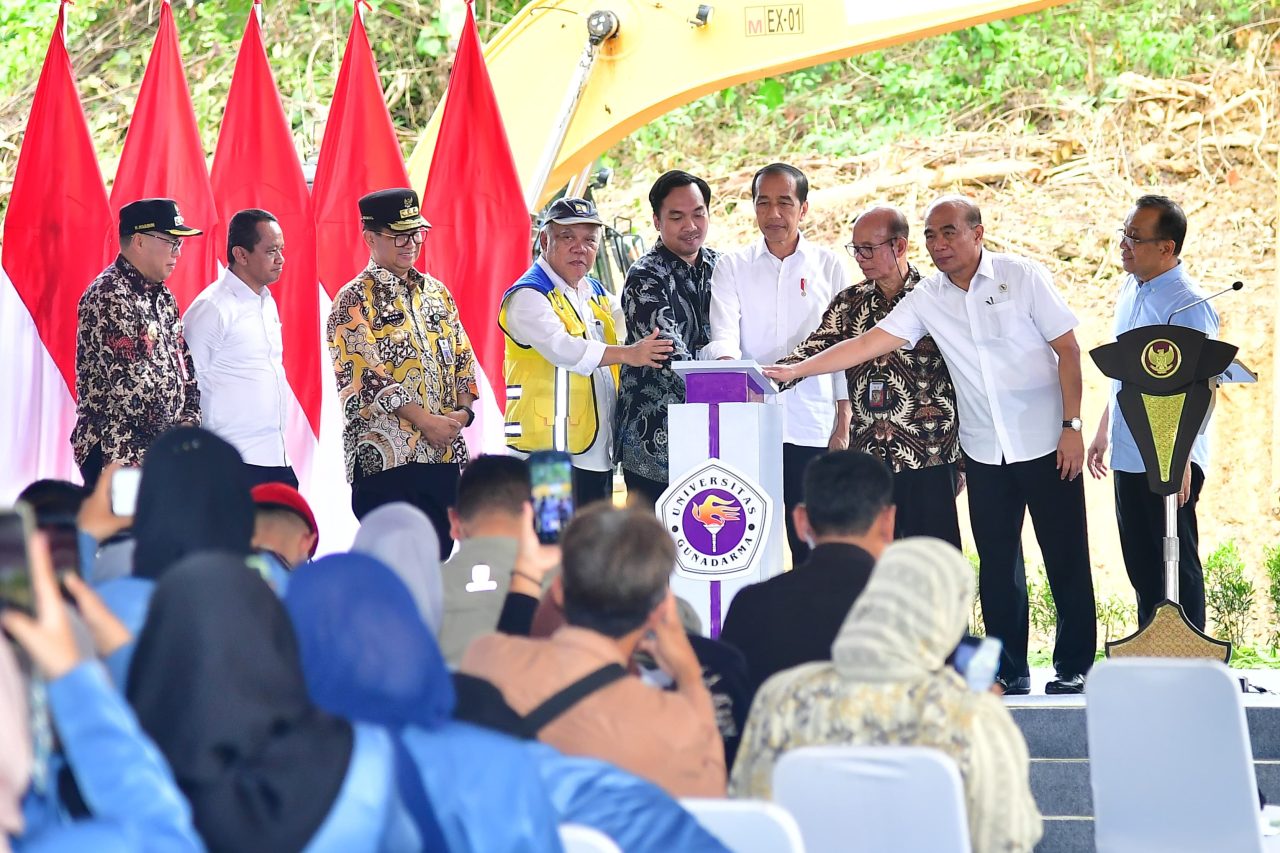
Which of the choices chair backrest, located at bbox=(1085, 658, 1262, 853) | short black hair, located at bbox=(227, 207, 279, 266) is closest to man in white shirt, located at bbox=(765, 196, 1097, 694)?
short black hair, located at bbox=(227, 207, 279, 266)

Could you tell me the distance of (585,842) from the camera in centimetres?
208

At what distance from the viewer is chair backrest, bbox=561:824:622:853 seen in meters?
2.07

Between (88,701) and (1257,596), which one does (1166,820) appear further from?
(1257,596)

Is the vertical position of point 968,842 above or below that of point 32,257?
below

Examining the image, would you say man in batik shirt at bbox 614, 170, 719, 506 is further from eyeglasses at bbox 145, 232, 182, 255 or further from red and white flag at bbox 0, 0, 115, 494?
red and white flag at bbox 0, 0, 115, 494

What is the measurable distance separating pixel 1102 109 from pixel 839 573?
9.38m

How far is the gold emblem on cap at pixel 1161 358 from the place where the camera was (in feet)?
16.2

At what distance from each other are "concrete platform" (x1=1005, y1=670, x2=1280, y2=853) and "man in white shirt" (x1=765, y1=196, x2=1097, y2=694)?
11.5 inches

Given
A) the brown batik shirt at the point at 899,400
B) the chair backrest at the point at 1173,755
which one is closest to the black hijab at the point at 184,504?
the chair backrest at the point at 1173,755

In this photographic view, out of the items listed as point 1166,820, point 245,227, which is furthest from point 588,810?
point 245,227

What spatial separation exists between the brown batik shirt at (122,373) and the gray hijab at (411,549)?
2412 mm

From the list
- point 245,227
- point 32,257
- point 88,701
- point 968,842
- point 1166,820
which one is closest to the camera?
point 88,701

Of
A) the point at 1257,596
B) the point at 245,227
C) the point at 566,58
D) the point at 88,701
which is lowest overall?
the point at 1257,596

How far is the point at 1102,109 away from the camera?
11719mm
